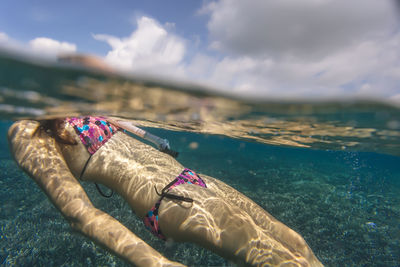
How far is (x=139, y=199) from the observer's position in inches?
108

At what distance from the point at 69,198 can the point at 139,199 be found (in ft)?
3.14

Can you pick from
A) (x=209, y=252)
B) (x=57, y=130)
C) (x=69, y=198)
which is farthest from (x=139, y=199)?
(x=209, y=252)

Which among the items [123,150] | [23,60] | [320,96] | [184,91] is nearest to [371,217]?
[320,96]

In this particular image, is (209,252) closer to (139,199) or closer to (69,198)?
(139,199)

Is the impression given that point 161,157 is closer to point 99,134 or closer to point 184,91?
point 99,134

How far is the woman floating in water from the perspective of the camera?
198 cm

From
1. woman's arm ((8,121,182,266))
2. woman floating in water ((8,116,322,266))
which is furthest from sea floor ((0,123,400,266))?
woman's arm ((8,121,182,266))

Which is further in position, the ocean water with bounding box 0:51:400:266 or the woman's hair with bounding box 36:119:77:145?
the ocean water with bounding box 0:51:400:266

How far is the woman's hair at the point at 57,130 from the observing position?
117 inches

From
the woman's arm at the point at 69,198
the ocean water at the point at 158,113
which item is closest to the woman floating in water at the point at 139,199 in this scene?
the woman's arm at the point at 69,198

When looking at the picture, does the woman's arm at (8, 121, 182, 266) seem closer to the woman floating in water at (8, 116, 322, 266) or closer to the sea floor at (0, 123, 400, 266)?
the woman floating in water at (8, 116, 322, 266)

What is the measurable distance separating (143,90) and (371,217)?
1344 cm

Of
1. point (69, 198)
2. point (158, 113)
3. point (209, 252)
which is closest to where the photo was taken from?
point (69, 198)

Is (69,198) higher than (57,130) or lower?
lower
